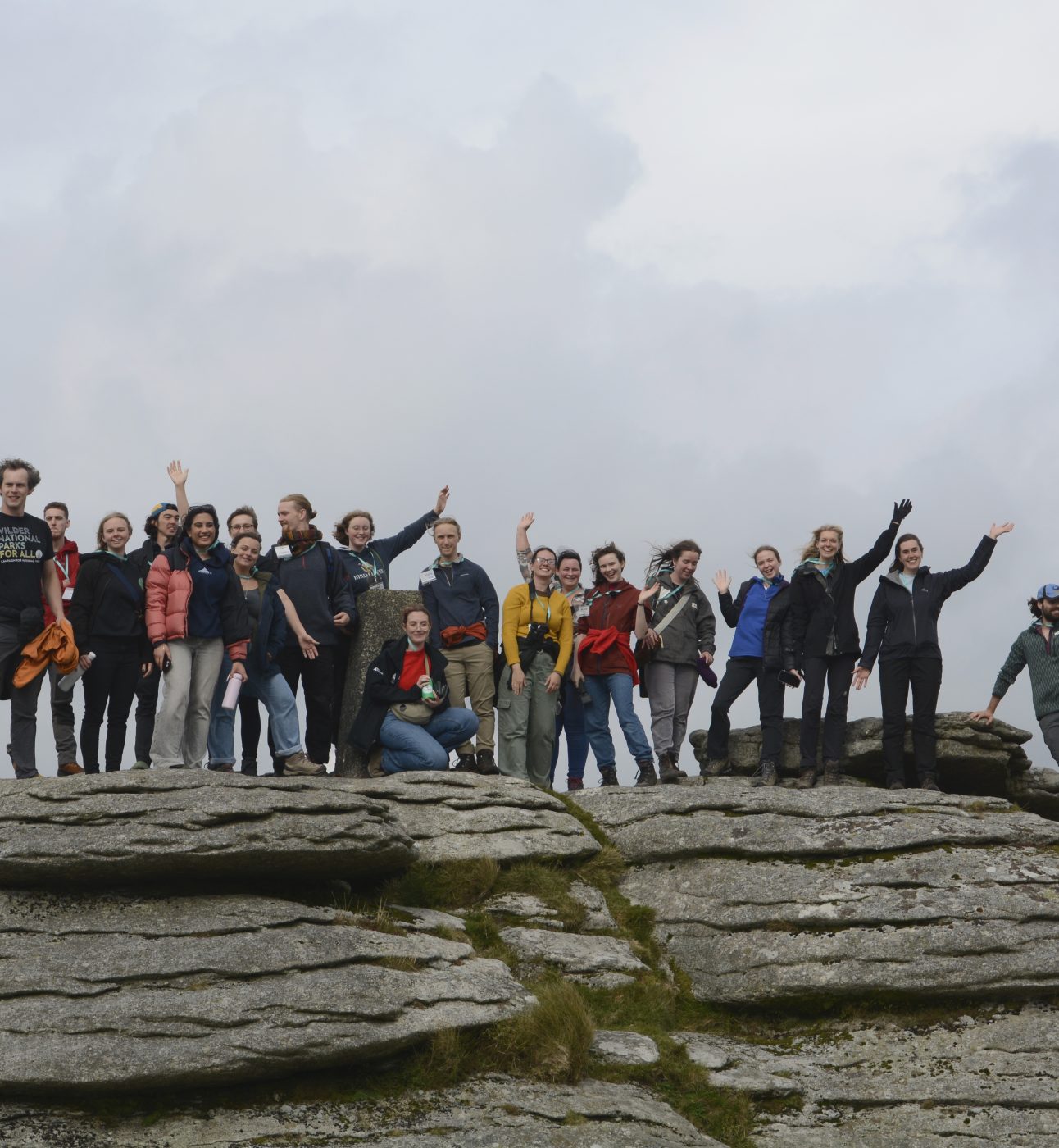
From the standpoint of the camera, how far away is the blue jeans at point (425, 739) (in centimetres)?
1783

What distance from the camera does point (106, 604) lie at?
16328 mm

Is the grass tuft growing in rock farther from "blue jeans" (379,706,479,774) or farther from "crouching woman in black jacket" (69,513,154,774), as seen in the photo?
"crouching woman in black jacket" (69,513,154,774)

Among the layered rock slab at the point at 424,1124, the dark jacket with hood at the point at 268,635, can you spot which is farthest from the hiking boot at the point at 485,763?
the layered rock slab at the point at 424,1124

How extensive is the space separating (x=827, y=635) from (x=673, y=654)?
2199mm

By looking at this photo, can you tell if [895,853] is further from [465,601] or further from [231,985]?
[231,985]

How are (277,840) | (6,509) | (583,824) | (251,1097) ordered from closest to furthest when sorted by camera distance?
(251,1097) < (277,840) < (6,509) < (583,824)

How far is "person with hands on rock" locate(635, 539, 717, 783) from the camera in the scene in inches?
755

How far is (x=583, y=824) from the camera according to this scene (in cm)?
1777

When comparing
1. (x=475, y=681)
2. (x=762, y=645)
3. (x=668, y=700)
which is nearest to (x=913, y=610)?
(x=762, y=645)

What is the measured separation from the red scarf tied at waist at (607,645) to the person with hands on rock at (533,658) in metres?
0.20

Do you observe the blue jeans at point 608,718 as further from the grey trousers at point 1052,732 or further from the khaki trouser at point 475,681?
the grey trousers at point 1052,732

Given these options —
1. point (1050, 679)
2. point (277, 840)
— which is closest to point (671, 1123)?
point (277, 840)

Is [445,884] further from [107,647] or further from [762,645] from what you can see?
[762,645]

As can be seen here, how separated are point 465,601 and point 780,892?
5.96 m
